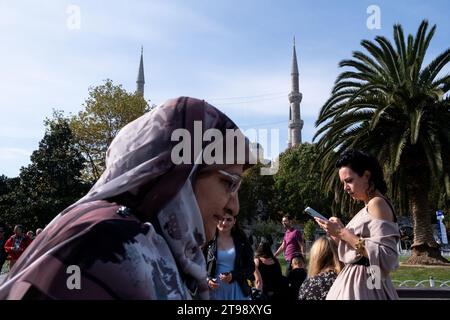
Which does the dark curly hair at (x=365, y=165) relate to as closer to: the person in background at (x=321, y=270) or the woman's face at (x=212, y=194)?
the person in background at (x=321, y=270)

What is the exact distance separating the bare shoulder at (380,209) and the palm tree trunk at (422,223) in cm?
1530

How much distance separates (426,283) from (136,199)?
12.5 metres

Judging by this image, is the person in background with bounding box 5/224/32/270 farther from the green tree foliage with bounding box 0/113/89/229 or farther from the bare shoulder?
the green tree foliage with bounding box 0/113/89/229

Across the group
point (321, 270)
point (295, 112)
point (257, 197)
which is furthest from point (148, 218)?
point (295, 112)

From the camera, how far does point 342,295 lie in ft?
10.4

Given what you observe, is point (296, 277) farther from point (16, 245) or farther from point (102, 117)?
point (102, 117)

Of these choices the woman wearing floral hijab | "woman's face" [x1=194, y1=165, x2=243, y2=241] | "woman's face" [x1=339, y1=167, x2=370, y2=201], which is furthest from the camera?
"woman's face" [x1=339, y1=167, x2=370, y2=201]

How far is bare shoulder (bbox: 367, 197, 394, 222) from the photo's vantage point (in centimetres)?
324

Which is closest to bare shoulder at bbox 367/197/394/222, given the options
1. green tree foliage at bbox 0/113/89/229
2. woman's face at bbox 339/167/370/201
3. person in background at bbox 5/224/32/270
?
woman's face at bbox 339/167/370/201

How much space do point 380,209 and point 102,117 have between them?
2897 centimetres

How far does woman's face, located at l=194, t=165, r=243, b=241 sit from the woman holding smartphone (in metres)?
3.35

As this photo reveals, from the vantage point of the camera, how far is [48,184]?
28188mm
